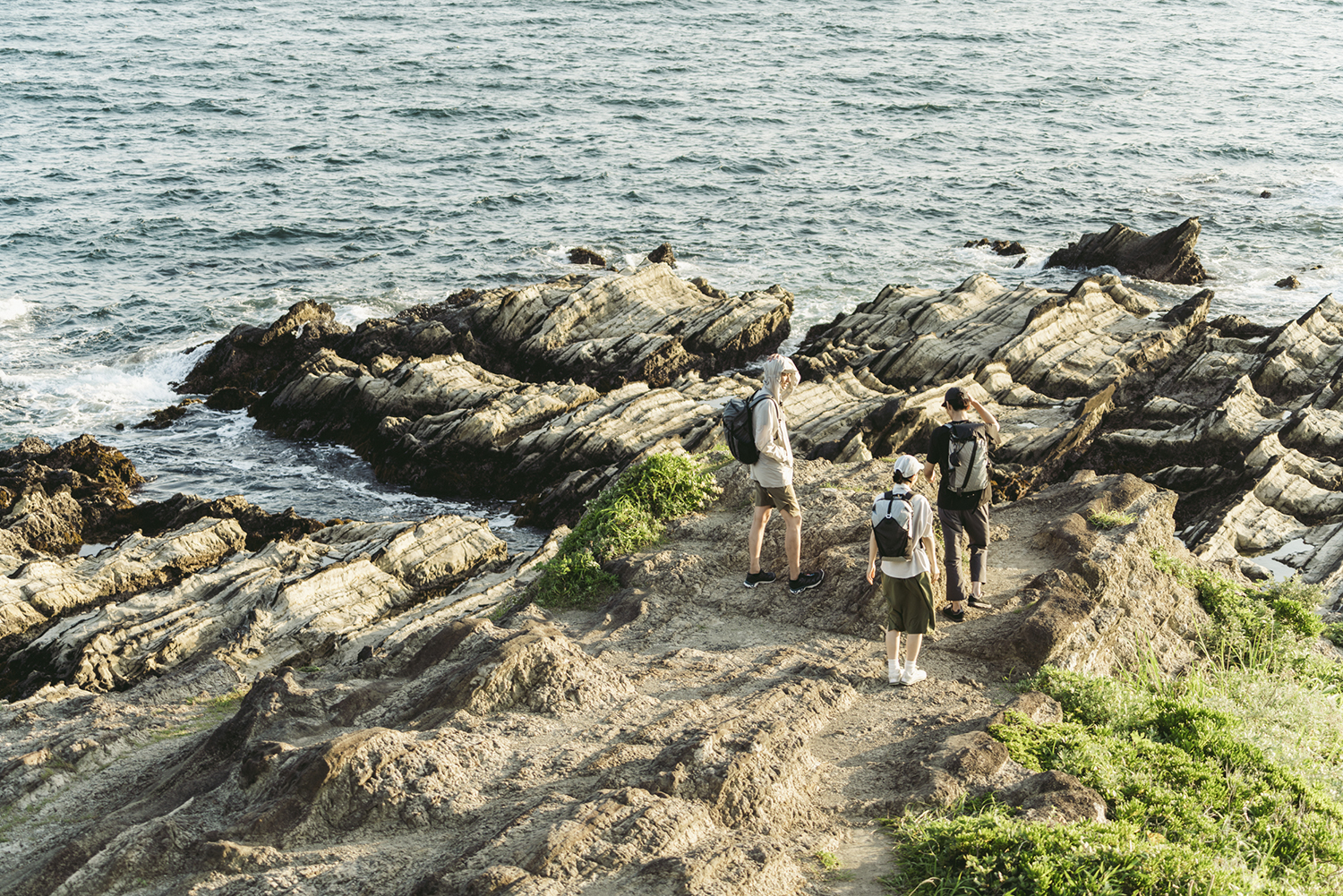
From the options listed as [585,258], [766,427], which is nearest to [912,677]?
[766,427]

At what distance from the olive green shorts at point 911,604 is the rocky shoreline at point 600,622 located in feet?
2.26

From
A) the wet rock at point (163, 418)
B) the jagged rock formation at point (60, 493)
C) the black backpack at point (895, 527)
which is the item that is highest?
the black backpack at point (895, 527)

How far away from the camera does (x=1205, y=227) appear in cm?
4334

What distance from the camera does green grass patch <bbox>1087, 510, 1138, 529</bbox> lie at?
1333 cm

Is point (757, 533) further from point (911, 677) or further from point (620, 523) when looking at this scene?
point (911, 677)

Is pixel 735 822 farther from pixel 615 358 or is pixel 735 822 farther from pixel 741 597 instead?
pixel 615 358

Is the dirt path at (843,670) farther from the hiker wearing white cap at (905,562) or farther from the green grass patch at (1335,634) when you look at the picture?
the green grass patch at (1335,634)

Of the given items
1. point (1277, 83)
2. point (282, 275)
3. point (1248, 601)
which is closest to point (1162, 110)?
point (1277, 83)

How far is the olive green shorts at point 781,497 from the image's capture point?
12039 mm

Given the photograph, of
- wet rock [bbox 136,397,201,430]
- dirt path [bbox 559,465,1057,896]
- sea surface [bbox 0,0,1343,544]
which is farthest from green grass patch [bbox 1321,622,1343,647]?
wet rock [bbox 136,397,201,430]

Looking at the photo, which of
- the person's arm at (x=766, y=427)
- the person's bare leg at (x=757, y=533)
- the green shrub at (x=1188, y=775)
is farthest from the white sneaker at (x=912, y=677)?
the person's arm at (x=766, y=427)

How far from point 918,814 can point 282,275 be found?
37507mm

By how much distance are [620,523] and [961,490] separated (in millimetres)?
4596

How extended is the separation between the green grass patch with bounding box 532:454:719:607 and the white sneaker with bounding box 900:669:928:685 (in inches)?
162
